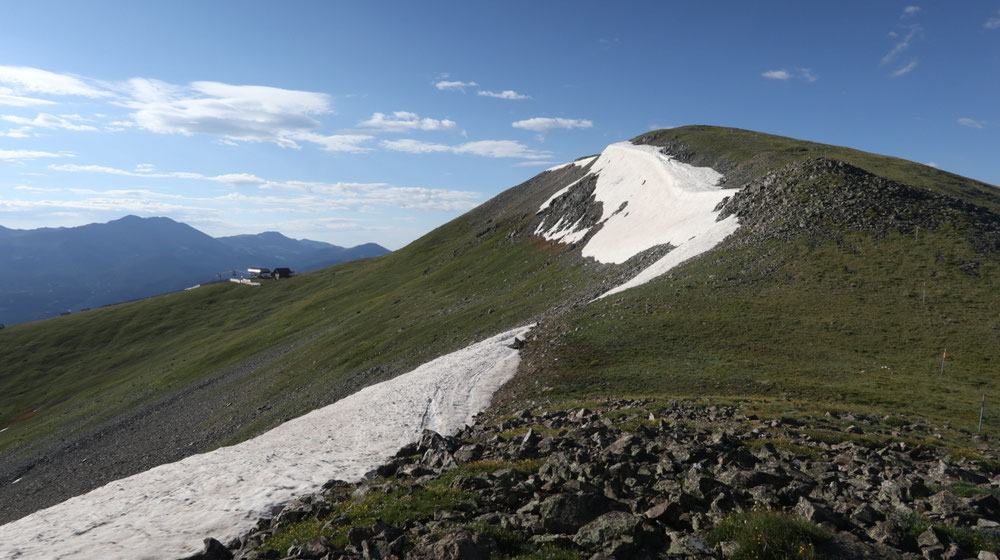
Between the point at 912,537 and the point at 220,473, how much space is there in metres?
28.6

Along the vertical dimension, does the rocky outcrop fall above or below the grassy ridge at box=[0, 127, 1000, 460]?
above

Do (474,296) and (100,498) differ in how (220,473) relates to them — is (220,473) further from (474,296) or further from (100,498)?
(474,296)

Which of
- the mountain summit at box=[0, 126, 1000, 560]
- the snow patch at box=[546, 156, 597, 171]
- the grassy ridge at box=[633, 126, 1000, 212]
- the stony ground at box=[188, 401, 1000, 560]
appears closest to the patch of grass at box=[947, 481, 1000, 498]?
the stony ground at box=[188, 401, 1000, 560]

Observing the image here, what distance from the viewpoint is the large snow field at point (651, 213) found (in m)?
56.2

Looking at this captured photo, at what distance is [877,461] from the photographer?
16.6 meters

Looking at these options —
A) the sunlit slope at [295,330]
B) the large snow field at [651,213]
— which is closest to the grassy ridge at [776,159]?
the large snow field at [651,213]

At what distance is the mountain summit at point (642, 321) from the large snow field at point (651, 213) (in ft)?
1.49

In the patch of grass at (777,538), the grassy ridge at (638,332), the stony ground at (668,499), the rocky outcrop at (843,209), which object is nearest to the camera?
the patch of grass at (777,538)

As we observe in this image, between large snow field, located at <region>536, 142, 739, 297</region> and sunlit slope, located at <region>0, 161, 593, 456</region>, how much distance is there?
22.2ft

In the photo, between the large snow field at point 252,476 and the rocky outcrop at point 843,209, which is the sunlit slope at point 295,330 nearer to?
the large snow field at point 252,476

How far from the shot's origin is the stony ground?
10.6 metres

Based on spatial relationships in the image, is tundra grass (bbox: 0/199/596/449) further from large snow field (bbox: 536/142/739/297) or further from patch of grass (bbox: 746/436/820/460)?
patch of grass (bbox: 746/436/820/460)

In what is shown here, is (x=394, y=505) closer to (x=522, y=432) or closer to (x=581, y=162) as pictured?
(x=522, y=432)

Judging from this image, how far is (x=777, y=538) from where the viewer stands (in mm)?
10031
